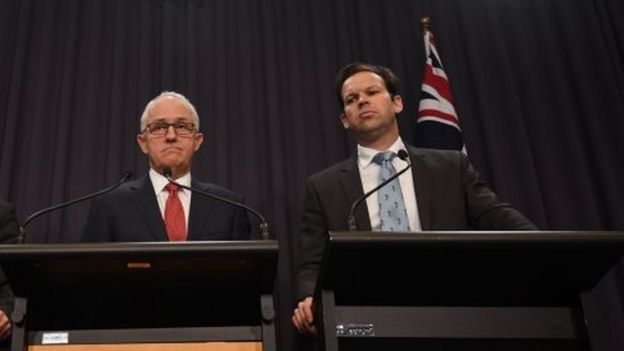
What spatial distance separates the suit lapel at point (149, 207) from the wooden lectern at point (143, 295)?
2.26 feet

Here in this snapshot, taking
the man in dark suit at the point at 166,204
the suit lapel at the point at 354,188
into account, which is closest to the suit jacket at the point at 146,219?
the man in dark suit at the point at 166,204

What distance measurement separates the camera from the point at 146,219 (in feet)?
8.36

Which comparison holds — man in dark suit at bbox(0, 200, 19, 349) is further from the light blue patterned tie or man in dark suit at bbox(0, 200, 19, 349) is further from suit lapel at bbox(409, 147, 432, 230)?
suit lapel at bbox(409, 147, 432, 230)

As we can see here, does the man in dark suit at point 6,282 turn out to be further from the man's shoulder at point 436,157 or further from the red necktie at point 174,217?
the man's shoulder at point 436,157

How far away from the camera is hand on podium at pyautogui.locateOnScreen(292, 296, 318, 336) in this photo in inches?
77.4

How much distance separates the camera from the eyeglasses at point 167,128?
280cm

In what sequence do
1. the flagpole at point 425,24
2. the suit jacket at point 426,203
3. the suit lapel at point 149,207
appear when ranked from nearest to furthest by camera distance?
the suit jacket at point 426,203, the suit lapel at point 149,207, the flagpole at point 425,24

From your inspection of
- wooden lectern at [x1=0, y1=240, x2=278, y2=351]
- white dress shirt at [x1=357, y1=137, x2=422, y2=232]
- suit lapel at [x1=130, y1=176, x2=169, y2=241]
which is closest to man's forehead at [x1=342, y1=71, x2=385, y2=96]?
white dress shirt at [x1=357, y1=137, x2=422, y2=232]

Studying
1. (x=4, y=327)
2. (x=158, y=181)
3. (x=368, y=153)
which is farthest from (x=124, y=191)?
(x=368, y=153)

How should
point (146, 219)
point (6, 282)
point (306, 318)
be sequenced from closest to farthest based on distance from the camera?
point (306, 318)
point (6, 282)
point (146, 219)

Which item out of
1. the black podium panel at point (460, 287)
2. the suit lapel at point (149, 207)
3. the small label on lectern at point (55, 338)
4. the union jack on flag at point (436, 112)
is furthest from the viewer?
the union jack on flag at point (436, 112)

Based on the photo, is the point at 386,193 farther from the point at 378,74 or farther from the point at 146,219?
the point at 146,219

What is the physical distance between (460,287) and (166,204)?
1.28 m

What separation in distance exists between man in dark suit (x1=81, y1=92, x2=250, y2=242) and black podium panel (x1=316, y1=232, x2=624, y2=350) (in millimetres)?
953
